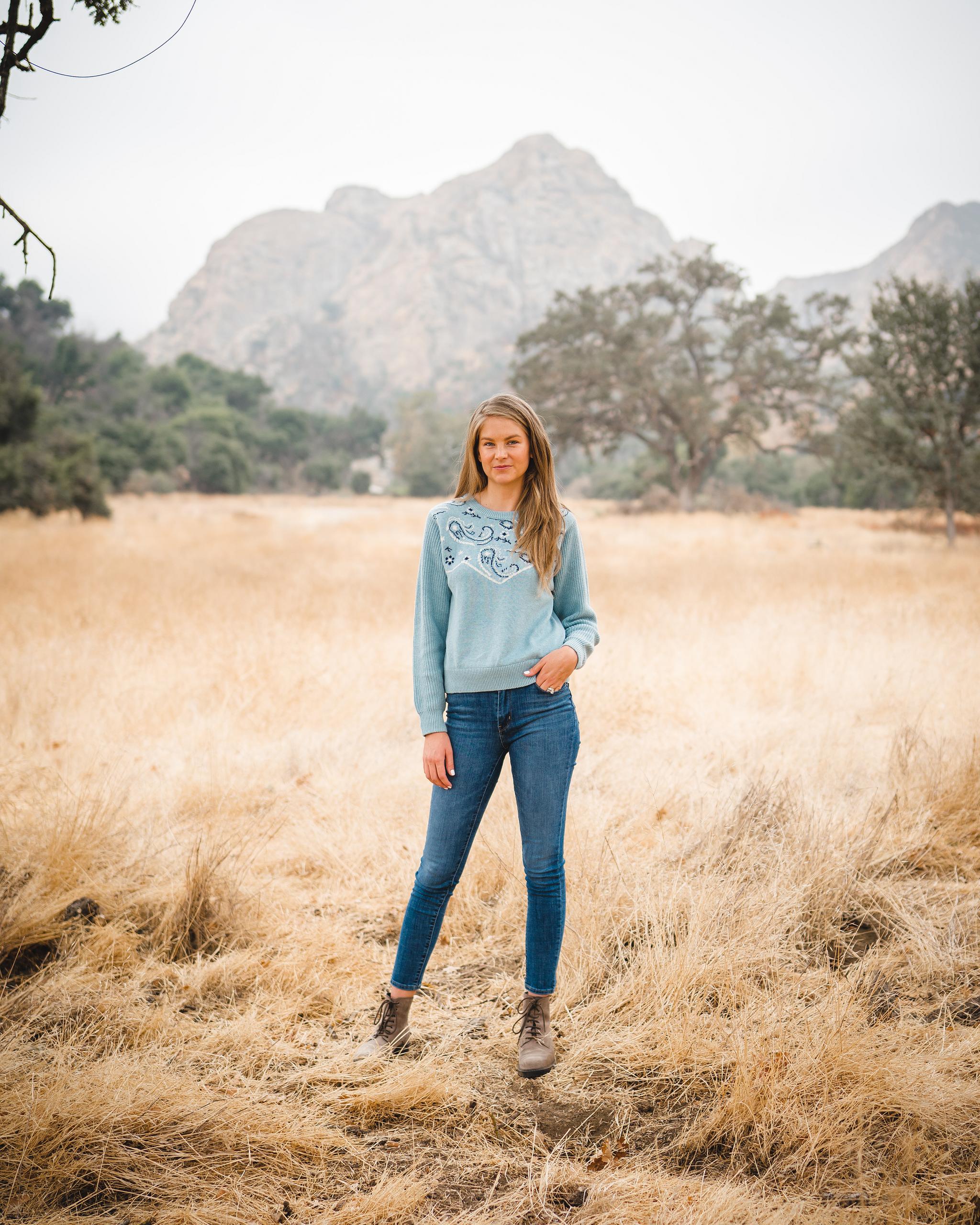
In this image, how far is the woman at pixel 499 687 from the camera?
7.23 ft

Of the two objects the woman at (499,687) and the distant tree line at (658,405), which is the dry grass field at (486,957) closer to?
the woman at (499,687)

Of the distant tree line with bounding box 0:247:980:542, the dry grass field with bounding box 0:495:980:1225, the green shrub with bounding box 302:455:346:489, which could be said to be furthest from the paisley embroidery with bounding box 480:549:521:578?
the green shrub with bounding box 302:455:346:489

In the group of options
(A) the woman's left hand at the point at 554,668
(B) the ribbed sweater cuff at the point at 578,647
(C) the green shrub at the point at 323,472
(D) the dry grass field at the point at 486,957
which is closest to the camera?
(D) the dry grass field at the point at 486,957

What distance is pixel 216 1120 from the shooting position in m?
1.93

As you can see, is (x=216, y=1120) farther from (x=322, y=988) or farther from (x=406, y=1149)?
(x=322, y=988)

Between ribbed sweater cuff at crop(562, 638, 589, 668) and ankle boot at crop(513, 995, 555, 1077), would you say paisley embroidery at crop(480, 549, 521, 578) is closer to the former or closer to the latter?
ribbed sweater cuff at crop(562, 638, 589, 668)

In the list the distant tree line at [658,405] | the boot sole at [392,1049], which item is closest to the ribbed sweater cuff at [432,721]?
the boot sole at [392,1049]

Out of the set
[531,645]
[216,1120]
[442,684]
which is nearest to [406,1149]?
[216,1120]

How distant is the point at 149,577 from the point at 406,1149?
10505mm

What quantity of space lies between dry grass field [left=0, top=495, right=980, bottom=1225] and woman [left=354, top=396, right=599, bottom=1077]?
12.9 inches

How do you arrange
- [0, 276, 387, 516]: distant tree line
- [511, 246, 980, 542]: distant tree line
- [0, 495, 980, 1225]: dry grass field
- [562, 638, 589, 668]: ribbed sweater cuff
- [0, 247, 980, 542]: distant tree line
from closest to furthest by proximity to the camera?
1. [0, 495, 980, 1225]: dry grass field
2. [562, 638, 589, 668]: ribbed sweater cuff
3. [0, 247, 980, 542]: distant tree line
4. [0, 276, 387, 516]: distant tree line
5. [511, 246, 980, 542]: distant tree line

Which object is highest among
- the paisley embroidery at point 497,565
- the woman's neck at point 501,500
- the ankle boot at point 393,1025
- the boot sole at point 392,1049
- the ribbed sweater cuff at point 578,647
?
the woman's neck at point 501,500

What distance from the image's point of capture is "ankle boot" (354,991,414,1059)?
7.61 feet

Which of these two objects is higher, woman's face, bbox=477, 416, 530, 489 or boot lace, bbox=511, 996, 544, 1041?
woman's face, bbox=477, 416, 530, 489
